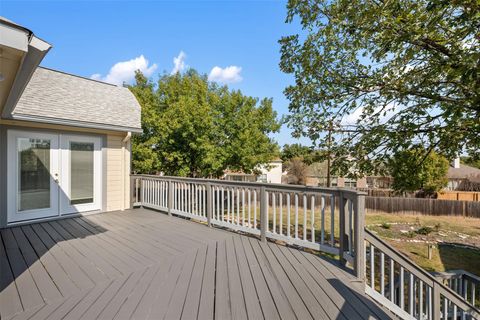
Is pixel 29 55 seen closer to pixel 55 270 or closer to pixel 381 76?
pixel 55 270

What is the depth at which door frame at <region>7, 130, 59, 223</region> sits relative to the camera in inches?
181

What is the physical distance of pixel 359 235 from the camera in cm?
278

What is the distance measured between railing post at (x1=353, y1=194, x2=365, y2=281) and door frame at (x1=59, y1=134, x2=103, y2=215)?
5.82 meters

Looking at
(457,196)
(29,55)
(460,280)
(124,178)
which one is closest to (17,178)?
(124,178)

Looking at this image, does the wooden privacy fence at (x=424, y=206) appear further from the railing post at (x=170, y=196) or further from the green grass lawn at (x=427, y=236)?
the railing post at (x=170, y=196)

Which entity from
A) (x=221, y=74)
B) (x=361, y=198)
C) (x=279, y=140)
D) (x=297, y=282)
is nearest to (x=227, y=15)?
(x=361, y=198)

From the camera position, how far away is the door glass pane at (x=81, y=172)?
217 inches

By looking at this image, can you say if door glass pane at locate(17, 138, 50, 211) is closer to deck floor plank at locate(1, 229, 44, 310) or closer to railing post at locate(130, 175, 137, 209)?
deck floor plank at locate(1, 229, 44, 310)

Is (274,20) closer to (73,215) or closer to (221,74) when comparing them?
(73,215)

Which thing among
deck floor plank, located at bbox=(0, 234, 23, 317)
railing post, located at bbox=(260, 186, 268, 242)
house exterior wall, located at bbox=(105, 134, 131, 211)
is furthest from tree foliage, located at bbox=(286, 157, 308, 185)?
deck floor plank, located at bbox=(0, 234, 23, 317)

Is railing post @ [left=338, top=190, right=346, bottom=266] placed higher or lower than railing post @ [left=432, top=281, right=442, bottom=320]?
higher

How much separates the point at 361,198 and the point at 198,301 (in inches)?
81.4

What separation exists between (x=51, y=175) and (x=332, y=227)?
569cm

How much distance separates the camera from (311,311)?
2.13 metres
